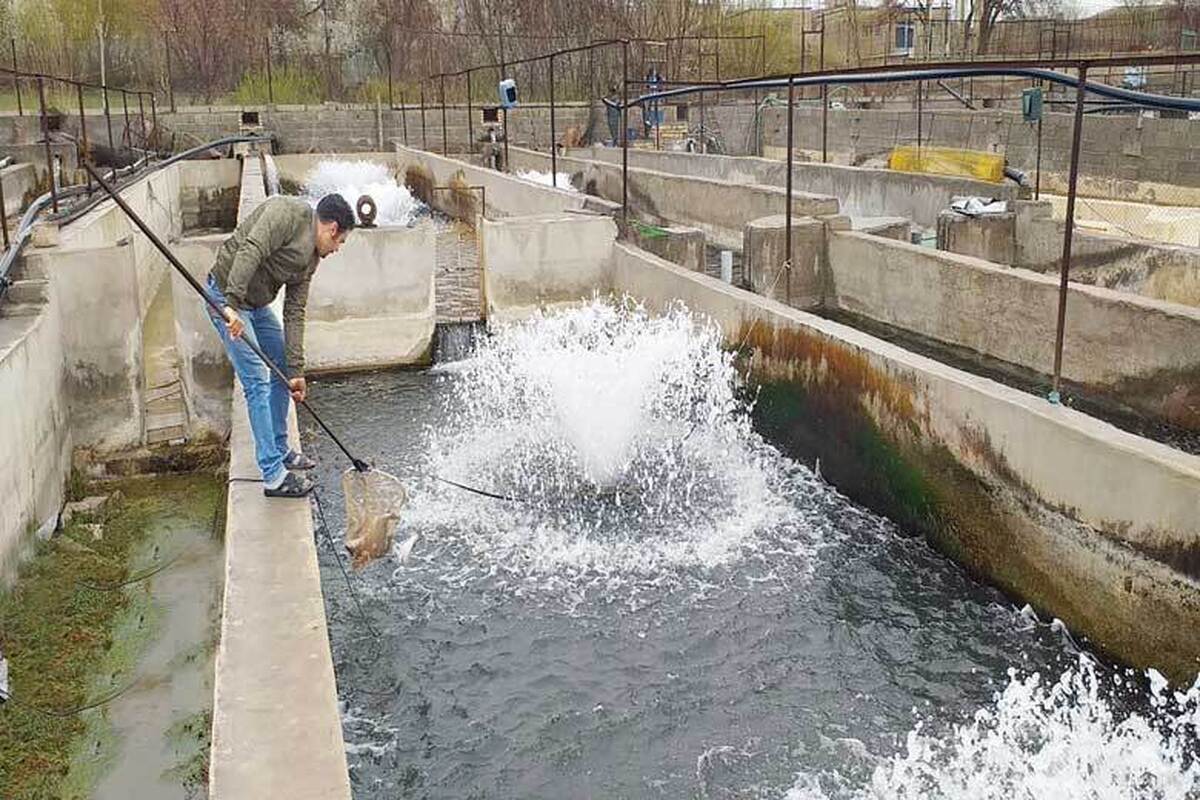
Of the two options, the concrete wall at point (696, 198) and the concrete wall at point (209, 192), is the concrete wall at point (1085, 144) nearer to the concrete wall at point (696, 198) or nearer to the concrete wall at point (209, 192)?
the concrete wall at point (696, 198)

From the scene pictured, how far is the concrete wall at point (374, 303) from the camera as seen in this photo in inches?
446

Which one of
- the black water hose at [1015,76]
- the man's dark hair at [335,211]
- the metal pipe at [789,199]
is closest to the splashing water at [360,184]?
the metal pipe at [789,199]

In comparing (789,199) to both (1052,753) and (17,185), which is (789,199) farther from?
(17,185)

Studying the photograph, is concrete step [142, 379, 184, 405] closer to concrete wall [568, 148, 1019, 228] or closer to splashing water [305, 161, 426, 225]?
concrete wall [568, 148, 1019, 228]

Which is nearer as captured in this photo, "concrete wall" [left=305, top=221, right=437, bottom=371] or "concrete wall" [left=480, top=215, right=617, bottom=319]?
"concrete wall" [left=305, top=221, right=437, bottom=371]

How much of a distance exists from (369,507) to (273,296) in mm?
1369

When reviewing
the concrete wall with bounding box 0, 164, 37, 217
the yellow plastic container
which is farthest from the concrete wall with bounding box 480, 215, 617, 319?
the concrete wall with bounding box 0, 164, 37, 217

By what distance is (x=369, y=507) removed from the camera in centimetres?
660

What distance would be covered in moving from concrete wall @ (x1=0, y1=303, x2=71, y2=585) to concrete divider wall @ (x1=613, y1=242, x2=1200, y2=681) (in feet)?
18.2

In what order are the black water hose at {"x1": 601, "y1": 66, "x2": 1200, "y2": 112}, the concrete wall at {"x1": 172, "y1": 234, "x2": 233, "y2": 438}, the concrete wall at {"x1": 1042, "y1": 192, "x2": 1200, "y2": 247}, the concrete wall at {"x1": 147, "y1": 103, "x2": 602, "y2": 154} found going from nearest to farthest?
the black water hose at {"x1": 601, "y1": 66, "x2": 1200, "y2": 112} → the concrete wall at {"x1": 172, "y1": 234, "x2": 233, "y2": 438} → the concrete wall at {"x1": 1042, "y1": 192, "x2": 1200, "y2": 247} → the concrete wall at {"x1": 147, "y1": 103, "x2": 602, "y2": 154}

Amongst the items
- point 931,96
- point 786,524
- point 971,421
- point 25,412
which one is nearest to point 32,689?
point 25,412

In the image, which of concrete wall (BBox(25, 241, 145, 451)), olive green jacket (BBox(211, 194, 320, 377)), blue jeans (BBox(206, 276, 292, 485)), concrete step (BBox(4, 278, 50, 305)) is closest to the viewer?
olive green jacket (BBox(211, 194, 320, 377))

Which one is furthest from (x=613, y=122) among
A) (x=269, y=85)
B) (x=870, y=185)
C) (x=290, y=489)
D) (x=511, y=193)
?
(x=290, y=489)

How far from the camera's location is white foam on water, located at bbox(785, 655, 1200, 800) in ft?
16.8
